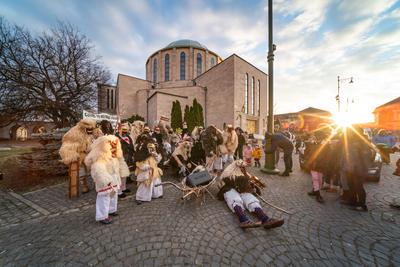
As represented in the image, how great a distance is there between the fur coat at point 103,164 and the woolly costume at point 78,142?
1.61m

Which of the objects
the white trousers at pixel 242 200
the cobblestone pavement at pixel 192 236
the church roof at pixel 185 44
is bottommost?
the cobblestone pavement at pixel 192 236

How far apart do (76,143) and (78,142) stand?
56 mm

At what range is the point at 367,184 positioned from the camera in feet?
17.5

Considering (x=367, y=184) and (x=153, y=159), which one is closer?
(x=153, y=159)

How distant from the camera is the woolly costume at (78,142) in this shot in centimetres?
415

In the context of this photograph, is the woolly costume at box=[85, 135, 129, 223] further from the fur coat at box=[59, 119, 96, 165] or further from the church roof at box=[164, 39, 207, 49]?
the church roof at box=[164, 39, 207, 49]

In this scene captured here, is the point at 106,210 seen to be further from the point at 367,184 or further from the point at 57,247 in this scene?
the point at 367,184

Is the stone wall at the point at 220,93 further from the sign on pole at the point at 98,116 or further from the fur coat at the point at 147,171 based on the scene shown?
the fur coat at the point at 147,171

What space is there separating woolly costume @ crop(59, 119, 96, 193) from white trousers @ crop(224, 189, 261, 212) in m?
4.01

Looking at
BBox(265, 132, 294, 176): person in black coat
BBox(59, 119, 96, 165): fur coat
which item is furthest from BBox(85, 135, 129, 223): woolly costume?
BBox(265, 132, 294, 176): person in black coat

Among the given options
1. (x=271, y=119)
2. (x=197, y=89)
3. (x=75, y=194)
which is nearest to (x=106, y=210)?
(x=75, y=194)

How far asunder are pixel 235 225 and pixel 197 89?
29.7 metres

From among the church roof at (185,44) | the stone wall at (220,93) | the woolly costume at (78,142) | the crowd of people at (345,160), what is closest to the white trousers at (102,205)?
the woolly costume at (78,142)

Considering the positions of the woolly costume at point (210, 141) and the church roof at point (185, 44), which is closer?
the woolly costume at point (210, 141)
